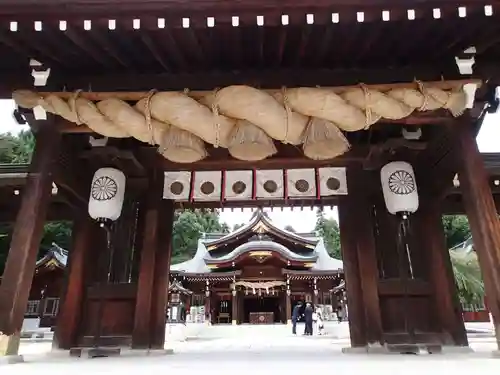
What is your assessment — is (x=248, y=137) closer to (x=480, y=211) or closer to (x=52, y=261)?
(x=480, y=211)

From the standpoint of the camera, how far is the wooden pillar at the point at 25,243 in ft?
12.1

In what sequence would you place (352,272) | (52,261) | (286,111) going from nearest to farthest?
(286,111) < (352,272) < (52,261)

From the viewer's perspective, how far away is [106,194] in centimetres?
524

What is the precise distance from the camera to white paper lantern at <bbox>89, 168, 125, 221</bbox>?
518 cm

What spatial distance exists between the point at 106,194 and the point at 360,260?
3.35m

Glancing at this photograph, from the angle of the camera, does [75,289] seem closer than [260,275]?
Yes

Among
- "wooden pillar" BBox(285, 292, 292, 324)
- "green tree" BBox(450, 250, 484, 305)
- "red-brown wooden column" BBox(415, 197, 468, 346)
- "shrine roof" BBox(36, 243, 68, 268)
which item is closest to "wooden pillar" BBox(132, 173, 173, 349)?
"red-brown wooden column" BBox(415, 197, 468, 346)

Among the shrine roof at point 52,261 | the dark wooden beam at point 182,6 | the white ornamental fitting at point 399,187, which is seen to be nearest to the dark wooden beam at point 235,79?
the dark wooden beam at point 182,6

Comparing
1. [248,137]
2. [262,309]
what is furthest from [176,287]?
[248,137]

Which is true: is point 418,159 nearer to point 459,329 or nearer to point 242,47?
point 459,329

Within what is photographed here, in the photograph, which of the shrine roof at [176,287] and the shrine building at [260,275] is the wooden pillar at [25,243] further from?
the shrine building at [260,275]

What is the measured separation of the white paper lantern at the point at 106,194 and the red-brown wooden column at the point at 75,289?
571mm

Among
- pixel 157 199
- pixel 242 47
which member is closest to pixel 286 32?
pixel 242 47

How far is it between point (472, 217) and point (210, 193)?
3415 millimetres
